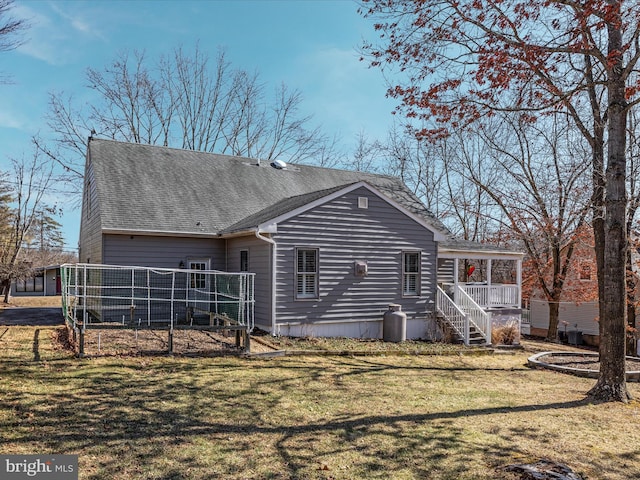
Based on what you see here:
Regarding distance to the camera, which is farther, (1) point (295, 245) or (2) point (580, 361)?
(1) point (295, 245)

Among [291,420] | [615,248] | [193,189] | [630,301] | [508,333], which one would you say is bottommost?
[508,333]

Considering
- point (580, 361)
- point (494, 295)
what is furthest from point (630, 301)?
point (580, 361)

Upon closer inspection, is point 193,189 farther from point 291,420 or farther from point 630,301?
point 630,301

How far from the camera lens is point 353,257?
13656 millimetres

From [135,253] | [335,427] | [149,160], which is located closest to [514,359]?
[335,427]

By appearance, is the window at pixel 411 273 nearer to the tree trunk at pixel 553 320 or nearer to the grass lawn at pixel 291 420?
the grass lawn at pixel 291 420

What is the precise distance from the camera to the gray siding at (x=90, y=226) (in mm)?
14153

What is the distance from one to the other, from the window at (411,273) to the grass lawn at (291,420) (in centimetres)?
549

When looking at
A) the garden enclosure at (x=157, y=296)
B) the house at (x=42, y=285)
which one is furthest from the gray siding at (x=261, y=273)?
the house at (x=42, y=285)

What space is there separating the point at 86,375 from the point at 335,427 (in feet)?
14.2

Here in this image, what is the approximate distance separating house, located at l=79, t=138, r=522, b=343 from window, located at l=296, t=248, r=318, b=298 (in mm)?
28

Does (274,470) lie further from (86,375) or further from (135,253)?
(135,253)

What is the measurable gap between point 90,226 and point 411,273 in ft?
35.8

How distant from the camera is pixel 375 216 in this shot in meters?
14.0
